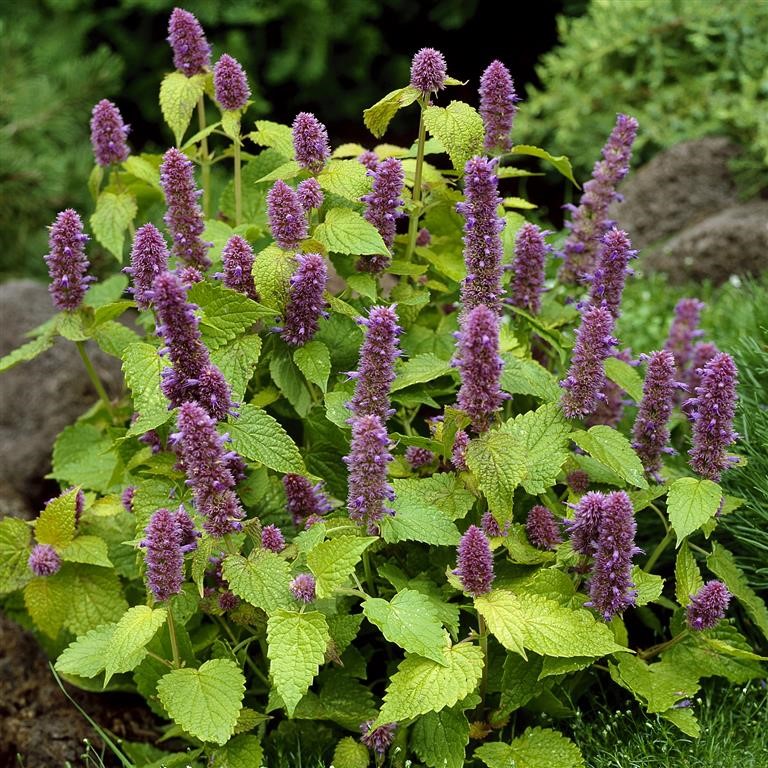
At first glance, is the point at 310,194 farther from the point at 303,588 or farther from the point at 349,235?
the point at 303,588

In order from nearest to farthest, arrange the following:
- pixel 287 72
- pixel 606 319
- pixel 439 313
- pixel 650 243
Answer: pixel 606 319 < pixel 439 313 < pixel 650 243 < pixel 287 72

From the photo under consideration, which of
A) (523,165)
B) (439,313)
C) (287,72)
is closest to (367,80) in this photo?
(287,72)

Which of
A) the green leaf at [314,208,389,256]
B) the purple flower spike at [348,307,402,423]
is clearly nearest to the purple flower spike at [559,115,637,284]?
the green leaf at [314,208,389,256]

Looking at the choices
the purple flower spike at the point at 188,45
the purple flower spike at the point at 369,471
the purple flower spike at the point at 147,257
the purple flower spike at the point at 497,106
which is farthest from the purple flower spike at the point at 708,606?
the purple flower spike at the point at 188,45

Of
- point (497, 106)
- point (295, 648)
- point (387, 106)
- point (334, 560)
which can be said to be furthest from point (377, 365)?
point (497, 106)

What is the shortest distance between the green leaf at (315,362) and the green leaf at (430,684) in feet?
2.41

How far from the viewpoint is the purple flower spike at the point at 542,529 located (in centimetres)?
274

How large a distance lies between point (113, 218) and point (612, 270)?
155 cm

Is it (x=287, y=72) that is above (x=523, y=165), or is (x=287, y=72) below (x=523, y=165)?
above

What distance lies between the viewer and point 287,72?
7703mm

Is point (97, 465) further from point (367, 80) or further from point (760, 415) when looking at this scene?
point (367, 80)

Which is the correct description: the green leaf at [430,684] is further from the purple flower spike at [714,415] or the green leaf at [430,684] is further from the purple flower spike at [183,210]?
the purple flower spike at [183,210]

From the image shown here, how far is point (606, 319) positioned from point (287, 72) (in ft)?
19.0

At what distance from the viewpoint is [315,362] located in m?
2.68
